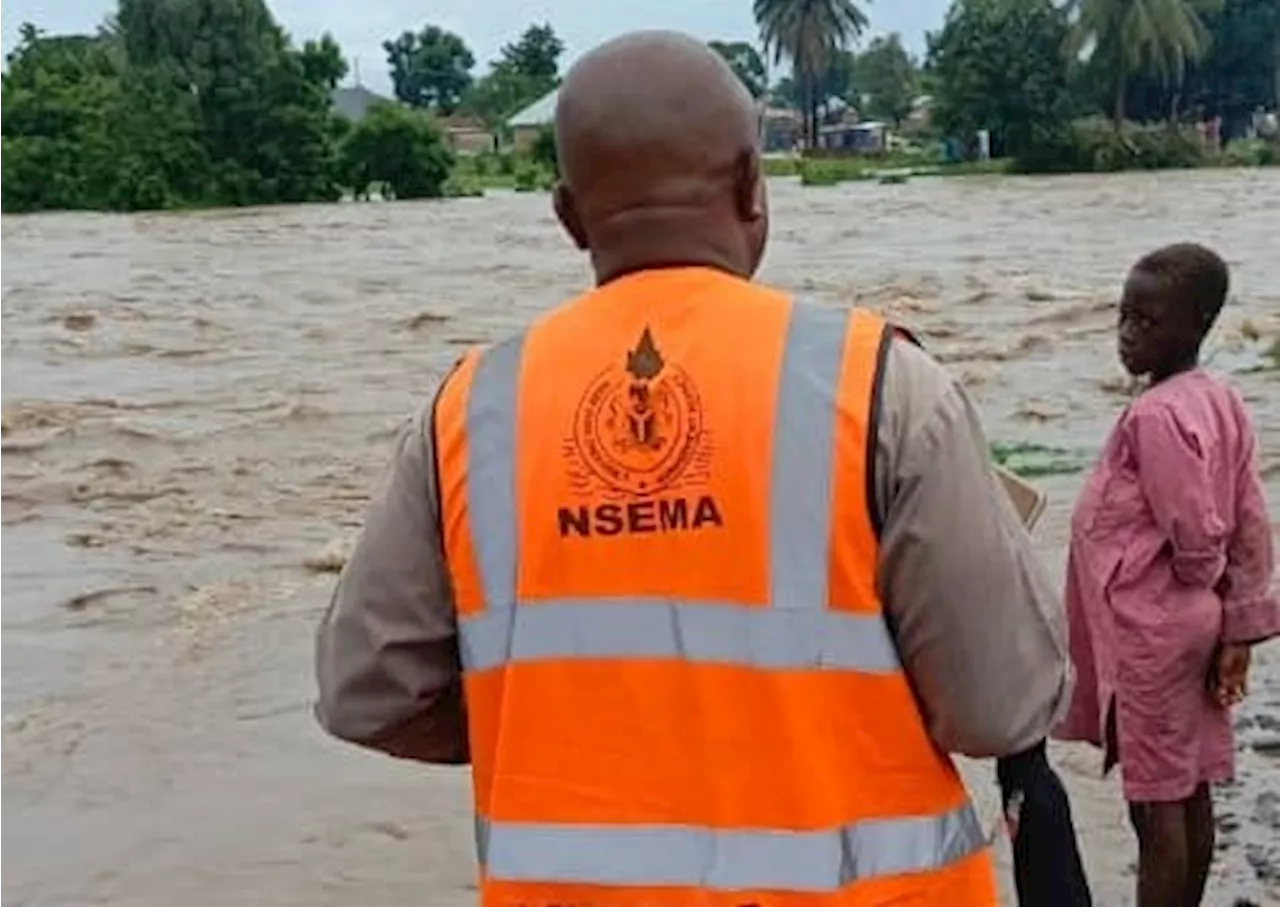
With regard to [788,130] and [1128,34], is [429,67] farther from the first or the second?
[1128,34]

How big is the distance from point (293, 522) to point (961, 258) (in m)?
18.7

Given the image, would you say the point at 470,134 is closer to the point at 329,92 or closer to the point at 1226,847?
the point at 329,92

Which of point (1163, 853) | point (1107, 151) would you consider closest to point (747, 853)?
Answer: point (1163, 853)

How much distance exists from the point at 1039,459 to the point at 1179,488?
8.97 m

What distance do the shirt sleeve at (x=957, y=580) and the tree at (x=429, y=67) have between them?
115 m

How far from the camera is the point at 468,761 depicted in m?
2.47

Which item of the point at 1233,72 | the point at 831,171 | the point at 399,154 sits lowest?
the point at 831,171

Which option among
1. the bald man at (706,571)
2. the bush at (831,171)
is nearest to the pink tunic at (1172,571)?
the bald man at (706,571)

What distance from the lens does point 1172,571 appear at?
4180mm

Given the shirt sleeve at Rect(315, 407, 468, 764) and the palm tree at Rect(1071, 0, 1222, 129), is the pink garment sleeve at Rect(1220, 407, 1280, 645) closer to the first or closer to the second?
the shirt sleeve at Rect(315, 407, 468, 764)

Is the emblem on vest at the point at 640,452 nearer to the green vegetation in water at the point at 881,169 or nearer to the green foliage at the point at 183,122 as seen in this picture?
the green foliage at the point at 183,122

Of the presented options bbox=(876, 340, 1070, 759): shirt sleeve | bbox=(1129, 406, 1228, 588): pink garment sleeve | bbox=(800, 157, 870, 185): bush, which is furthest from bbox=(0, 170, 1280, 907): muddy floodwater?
bbox=(800, 157, 870, 185): bush

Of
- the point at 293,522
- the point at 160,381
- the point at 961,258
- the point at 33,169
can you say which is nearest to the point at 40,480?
the point at 293,522

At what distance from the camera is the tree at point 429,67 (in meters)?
116
